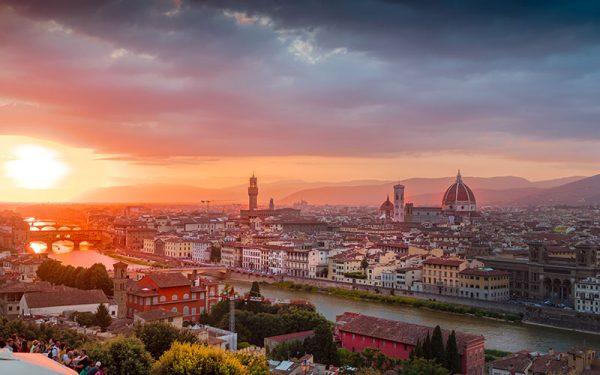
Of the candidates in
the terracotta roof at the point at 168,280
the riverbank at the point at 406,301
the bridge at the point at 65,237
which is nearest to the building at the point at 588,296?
the riverbank at the point at 406,301

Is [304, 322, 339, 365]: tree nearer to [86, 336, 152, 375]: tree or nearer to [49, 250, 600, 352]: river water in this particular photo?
[86, 336, 152, 375]: tree

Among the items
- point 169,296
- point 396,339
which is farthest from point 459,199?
point 396,339

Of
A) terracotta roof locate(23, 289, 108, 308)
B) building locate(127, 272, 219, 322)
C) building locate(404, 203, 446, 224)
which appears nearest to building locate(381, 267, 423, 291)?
building locate(127, 272, 219, 322)

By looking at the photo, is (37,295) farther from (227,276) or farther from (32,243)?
(32,243)

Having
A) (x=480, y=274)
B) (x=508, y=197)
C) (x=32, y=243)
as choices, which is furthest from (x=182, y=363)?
(x=508, y=197)

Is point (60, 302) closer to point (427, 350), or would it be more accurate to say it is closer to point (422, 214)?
point (427, 350)
